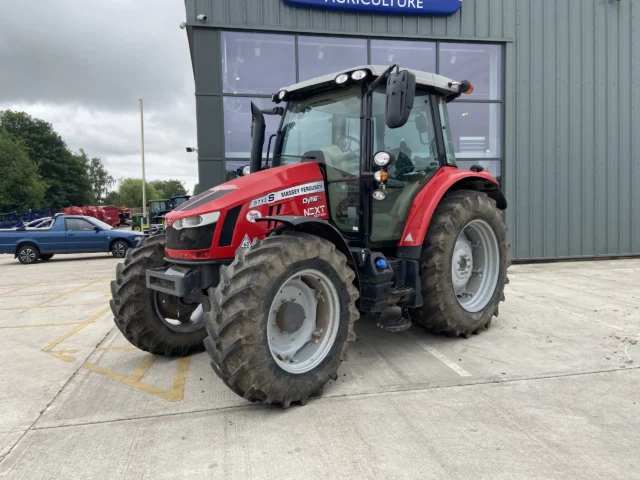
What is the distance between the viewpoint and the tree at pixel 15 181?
41.3 m

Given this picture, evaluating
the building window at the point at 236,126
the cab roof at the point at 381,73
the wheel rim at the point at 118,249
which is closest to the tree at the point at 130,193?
the wheel rim at the point at 118,249

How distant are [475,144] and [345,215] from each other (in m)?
7.92

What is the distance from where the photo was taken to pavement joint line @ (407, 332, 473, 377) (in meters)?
3.87

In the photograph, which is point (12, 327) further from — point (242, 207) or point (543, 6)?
point (543, 6)

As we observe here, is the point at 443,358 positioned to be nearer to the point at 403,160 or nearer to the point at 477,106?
the point at 403,160

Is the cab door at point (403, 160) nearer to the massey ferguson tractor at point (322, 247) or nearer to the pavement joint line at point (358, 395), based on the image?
the massey ferguson tractor at point (322, 247)

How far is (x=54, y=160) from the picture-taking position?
61.5 m

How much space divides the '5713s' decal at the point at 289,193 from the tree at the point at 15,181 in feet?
153

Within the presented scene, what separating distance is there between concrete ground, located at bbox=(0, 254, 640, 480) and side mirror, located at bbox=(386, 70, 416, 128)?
2.13m

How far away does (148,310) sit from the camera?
408 cm

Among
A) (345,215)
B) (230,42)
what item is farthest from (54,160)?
(345,215)

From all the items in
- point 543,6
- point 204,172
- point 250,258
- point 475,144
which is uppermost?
point 543,6

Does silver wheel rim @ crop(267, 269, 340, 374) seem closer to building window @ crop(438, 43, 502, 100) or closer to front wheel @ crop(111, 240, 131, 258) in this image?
building window @ crop(438, 43, 502, 100)

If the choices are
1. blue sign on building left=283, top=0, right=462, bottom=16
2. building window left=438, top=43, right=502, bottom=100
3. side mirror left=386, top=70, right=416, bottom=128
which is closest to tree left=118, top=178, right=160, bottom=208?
blue sign on building left=283, top=0, right=462, bottom=16
